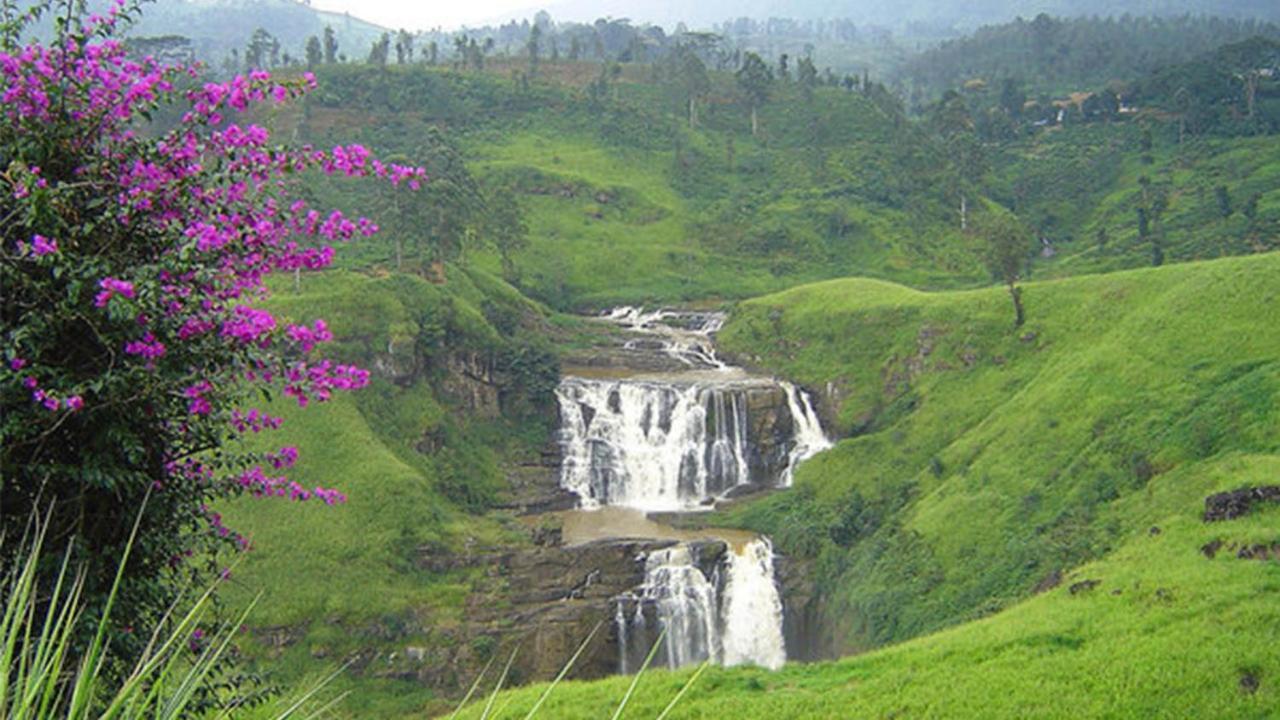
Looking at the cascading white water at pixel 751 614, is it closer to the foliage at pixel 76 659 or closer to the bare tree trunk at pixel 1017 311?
the bare tree trunk at pixel 1017 311

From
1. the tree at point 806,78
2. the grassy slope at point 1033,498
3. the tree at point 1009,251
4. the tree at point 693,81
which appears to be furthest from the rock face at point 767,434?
the tree at point 806,78

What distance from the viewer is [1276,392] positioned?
25.4 meters

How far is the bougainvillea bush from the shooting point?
564 centimetres

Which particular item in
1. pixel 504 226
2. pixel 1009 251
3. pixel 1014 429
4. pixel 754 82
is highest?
pixel 754 82

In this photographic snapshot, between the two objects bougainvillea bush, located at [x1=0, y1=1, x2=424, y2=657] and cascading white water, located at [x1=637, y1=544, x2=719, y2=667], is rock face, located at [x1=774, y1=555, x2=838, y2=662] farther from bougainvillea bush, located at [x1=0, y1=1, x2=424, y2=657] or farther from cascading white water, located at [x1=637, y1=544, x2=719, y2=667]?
bougainvillea bush, located at [x1=0, y1=1, x2=424, y2=657]

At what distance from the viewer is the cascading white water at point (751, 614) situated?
1188 inches

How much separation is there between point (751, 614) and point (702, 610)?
5.83ft

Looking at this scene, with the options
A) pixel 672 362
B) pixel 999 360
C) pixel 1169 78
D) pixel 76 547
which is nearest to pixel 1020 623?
pixel 76 547

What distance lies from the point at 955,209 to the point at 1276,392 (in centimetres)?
5934

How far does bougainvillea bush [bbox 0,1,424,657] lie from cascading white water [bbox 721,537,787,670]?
24.8 m

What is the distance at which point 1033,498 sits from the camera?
28641 millimetres

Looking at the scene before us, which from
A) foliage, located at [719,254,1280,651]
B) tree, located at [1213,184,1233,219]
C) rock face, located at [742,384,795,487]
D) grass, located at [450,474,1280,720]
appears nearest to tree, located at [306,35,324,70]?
foliage, located at [719,254,1280,651]

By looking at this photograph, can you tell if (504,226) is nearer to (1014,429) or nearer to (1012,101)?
(1014,429)

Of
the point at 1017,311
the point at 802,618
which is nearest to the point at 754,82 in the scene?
the point at 1017,311
